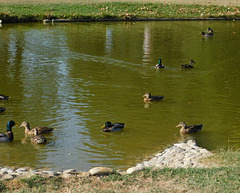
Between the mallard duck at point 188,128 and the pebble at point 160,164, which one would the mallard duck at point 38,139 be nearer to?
the pebble at point 160,164

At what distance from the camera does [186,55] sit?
30688 mm

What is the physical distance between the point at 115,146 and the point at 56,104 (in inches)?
206

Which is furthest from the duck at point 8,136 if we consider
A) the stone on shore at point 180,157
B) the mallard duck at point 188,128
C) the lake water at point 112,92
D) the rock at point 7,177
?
the mallard duck at point 188,128

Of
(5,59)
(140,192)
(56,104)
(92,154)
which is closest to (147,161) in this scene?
(92,154)

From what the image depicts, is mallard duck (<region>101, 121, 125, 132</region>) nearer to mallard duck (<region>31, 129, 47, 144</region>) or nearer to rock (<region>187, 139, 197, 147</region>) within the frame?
mallard duck (<region>31, 129, 47, 144</region>)

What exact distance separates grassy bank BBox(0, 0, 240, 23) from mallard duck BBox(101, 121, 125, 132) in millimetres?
33594

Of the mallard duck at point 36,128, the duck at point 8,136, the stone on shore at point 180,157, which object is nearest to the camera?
the stone on shore at point 180,157

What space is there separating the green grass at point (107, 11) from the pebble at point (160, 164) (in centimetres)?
3653

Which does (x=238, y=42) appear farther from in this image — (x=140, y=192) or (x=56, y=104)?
(x=140, y=192)

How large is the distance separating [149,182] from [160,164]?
2143mm

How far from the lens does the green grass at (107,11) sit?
48.9m

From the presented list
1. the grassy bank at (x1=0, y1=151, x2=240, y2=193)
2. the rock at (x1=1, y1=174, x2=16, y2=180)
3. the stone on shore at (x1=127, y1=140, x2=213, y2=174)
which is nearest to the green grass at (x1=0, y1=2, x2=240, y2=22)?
the stone on shore at (x1=127, y1=140, x2=213, y2=174)

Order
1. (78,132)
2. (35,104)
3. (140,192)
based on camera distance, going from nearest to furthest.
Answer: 1. (140,192)
2. (78,132)
3. (35,104)

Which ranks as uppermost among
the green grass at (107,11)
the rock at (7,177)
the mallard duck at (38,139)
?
the green grass at (107,11)
